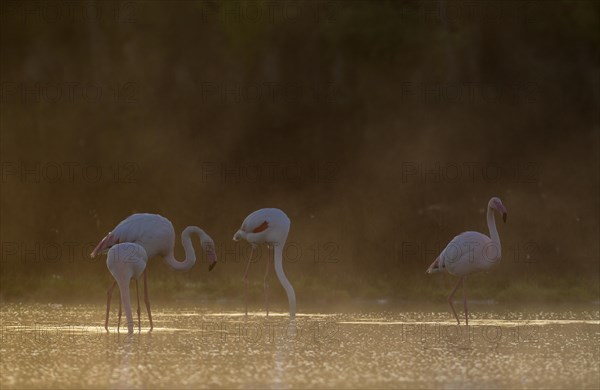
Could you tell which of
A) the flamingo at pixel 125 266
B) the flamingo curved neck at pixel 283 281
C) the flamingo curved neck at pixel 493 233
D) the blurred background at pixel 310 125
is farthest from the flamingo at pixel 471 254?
the blurred background at pixel 310 125

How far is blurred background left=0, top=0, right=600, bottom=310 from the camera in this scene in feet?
82.9

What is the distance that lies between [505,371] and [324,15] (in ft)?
68.0

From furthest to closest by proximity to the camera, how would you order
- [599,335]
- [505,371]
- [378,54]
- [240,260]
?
1. [378,54]
2. [240,260]
3. [599,335]
4. [505,371]

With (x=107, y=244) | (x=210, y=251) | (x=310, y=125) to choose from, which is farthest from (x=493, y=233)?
(x=310, y=125)

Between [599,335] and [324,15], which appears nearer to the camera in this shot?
[599,335]

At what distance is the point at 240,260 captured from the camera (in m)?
23.9

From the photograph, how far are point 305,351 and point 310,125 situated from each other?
17.5m

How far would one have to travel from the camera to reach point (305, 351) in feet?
38.0

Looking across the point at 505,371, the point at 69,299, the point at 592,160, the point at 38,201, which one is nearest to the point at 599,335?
the point at 505,371

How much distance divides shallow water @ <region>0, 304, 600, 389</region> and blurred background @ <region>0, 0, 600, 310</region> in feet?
26.9

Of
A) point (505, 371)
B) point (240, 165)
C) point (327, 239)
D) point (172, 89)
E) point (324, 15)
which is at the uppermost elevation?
point (324, 15)

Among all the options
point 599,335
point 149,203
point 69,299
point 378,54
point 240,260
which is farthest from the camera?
point 378,54

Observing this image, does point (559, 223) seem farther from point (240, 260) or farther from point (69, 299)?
point (69, 299)

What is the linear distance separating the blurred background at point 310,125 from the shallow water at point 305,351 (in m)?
8.21
